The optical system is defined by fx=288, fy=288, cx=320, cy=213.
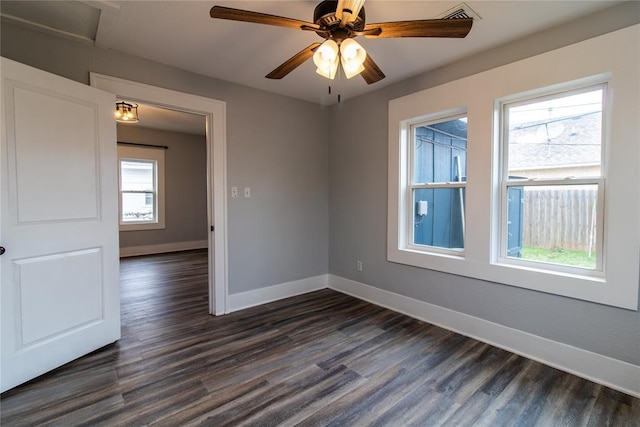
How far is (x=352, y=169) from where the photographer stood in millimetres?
3609

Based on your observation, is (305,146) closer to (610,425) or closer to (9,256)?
(9,256)

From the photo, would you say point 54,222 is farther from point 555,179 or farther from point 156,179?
point 156,179

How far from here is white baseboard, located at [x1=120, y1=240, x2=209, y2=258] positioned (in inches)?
233

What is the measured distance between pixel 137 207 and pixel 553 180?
6.95m

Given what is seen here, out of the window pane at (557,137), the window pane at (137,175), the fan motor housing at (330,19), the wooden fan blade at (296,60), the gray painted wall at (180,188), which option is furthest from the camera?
the gray painted wall at (180,188)

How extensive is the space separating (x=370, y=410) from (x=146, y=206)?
20.6 feet

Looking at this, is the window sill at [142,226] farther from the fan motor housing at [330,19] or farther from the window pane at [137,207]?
the fan motor housing at [330,19]

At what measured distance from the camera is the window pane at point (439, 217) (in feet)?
9.09

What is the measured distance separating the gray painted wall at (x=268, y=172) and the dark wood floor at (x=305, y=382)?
78 centimetres

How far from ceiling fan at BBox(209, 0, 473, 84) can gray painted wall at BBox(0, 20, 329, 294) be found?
1.59 meters

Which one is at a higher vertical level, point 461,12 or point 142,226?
point 461,12

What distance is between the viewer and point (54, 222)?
6.68ft

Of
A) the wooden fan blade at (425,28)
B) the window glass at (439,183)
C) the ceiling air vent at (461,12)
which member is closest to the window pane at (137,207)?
the window glass at (439,183)

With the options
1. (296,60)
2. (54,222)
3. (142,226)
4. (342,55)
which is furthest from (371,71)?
(142,226)
